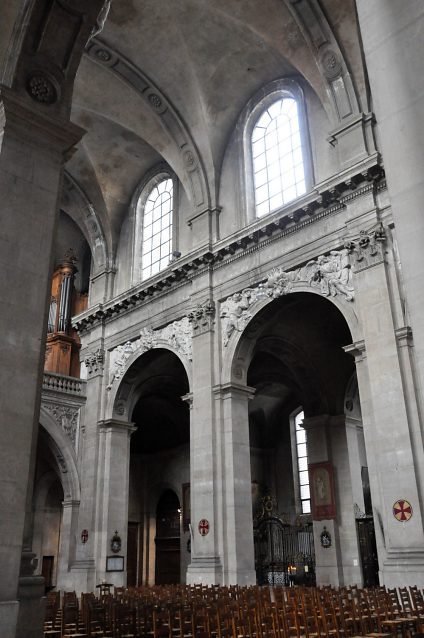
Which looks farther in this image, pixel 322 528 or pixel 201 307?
pixel 322 528

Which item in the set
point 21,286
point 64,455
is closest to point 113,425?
point 64,455

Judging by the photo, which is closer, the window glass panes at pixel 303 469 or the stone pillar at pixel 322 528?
the stone pillar at pixel 322 528

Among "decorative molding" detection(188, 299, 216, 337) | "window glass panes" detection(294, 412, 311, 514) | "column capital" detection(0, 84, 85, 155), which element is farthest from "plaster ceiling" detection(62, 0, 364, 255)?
"window glass panes" detection(294, 412, 311, 514)

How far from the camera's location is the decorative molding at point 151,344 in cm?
1752

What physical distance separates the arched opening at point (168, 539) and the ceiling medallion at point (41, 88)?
19.5m

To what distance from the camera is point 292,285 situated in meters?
14.9

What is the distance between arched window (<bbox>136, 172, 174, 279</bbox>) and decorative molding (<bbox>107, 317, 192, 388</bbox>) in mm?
2462

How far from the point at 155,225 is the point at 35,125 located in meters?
13.1

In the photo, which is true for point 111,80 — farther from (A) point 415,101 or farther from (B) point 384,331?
(A) point 415,101

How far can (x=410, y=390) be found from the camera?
11.4 metres

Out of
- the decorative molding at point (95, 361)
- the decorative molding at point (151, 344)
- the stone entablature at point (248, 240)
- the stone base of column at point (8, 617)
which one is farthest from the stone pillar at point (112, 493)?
the stone base of column at point (8, 617)

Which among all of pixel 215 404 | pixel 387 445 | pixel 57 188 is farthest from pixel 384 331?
pixel 57 188

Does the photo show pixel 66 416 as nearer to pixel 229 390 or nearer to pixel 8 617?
pixel 229 390

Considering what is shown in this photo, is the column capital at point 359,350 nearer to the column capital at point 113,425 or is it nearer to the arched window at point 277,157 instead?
the arched window at point 277,157
